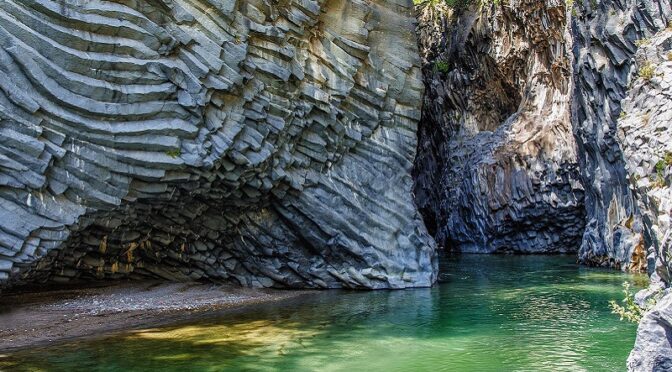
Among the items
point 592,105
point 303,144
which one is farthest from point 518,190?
point 303,144

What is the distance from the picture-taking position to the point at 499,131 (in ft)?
111

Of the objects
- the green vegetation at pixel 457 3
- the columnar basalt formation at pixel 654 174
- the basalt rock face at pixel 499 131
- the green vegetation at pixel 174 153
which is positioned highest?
the green vegetation at pixel 457 3

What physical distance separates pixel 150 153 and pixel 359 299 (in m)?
7.17

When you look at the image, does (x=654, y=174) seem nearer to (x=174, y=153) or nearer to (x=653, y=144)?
(x=653, y=144)

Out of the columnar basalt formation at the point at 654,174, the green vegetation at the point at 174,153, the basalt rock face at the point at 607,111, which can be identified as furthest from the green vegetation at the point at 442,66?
the green vegetation at the point at 174,153

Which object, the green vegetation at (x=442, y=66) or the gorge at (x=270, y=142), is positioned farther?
the green vegetation at (x=442, y=66)

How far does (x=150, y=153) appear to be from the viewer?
48.2 ft

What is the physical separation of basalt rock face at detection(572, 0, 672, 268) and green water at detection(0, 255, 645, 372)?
5.03 metres

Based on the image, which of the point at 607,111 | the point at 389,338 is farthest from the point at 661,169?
the point at 607,111

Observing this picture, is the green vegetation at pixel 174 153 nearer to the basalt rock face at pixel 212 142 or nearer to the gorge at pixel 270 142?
the basalt rock face at pixel 212 142

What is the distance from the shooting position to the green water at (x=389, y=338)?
10219mm

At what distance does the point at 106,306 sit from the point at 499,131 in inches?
929

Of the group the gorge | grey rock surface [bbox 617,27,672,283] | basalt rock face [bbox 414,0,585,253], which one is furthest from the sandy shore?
basalt rock face [bbox 414,0,585,253]

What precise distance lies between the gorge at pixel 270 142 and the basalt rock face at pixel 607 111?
85 millimetres
